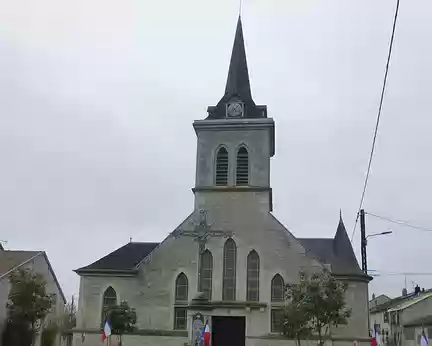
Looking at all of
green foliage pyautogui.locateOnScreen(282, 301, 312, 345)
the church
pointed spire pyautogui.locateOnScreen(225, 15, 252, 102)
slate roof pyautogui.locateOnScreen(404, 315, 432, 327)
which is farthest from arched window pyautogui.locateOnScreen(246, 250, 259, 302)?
slate roof pyautogui.locateOnScreen(404, 315, 432, 327)

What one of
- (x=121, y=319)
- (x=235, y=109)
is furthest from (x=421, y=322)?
(x=121, y=319)

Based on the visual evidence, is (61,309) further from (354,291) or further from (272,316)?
(354,291)

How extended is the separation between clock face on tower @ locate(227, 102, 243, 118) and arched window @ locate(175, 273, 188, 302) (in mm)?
10186

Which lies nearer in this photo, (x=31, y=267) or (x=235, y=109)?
(x=235, y=109)

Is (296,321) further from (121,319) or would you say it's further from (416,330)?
(416,330)

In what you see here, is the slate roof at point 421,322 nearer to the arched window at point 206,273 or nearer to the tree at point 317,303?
the tree at point 317,303

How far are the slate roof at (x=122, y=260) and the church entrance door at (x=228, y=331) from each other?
5.60 meters

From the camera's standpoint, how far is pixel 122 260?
32.7 metres

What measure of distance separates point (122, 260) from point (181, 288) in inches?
165

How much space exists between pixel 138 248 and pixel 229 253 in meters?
6.79

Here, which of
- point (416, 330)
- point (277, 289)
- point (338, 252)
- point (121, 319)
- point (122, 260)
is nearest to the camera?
point (121, 319)

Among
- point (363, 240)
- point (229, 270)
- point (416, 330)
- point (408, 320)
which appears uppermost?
point (363, 240)

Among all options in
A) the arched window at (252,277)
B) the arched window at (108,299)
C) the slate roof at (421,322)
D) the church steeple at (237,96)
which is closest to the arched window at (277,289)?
the arched window at (252,277)

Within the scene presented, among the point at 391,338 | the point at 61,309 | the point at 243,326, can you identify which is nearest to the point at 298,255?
the point at 243,326
